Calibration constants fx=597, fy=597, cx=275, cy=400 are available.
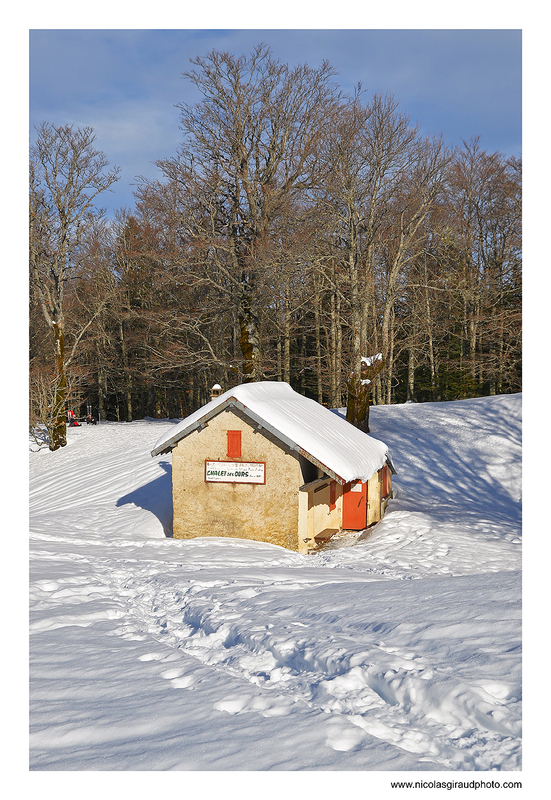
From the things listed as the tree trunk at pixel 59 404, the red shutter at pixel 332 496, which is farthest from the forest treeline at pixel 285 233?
the red shutter at pixel 332 496

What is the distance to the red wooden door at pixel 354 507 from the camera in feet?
56.2

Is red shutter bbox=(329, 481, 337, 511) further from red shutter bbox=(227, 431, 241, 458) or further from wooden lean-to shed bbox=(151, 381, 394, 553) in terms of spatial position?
red shutter bbox=(227, 431, 241, 458)

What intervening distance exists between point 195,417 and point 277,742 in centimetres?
1138

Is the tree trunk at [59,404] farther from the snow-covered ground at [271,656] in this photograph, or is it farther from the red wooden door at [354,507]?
the red wooden door at [354,507]

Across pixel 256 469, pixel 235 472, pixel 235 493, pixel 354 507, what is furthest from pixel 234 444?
pixel 354 507

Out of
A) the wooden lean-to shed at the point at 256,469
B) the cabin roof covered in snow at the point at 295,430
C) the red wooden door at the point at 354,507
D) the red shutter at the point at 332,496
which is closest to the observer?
the cabin roof covered in snow at the point at 295,430

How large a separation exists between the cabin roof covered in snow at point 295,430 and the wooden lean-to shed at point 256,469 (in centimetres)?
3

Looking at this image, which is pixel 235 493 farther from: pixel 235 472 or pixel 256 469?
pixel 256 469

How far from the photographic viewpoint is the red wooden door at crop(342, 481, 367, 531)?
17125 mm

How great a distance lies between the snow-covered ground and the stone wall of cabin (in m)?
0.64

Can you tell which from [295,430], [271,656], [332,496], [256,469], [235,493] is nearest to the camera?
[271,656]

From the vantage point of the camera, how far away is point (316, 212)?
25.2 metres

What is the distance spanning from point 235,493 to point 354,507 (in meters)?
4.02

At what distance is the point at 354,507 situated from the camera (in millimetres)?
17328
